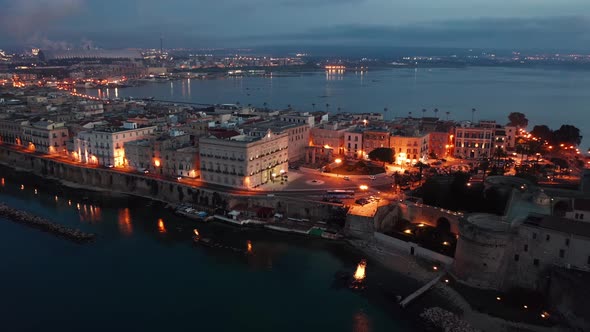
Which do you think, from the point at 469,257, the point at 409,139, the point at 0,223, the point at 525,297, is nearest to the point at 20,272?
the point at 0,223

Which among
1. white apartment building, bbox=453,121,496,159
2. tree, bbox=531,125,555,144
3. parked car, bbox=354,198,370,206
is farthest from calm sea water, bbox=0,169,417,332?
tree, bbox=531,125,555,144

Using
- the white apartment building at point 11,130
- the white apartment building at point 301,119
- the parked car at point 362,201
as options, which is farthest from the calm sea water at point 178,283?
the white apartment building at point 11,130

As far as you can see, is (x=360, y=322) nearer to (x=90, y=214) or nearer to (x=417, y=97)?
(x=90, y=214)

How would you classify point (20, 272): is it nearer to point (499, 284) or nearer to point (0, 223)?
point (0, 223)

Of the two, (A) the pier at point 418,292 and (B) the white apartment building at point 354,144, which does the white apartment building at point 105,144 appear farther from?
(A) the pier at point 418,292

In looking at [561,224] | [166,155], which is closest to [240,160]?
[166,155]

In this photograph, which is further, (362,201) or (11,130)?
(11,130)
